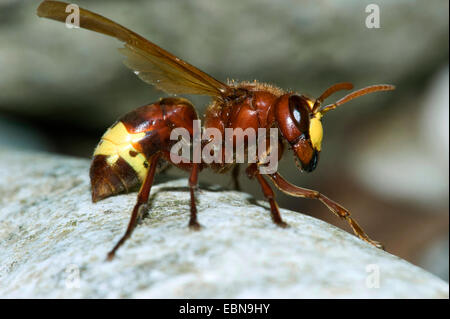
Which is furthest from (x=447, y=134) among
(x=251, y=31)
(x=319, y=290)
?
(x=319, y=290)

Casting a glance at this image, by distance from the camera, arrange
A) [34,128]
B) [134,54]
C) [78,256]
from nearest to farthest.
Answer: [78,256] → [134,54] → [34,128]

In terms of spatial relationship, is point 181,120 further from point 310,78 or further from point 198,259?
point 310,78

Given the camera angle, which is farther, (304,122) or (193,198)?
(304,122)

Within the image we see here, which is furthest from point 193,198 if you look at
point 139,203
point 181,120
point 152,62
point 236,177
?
point 236,177

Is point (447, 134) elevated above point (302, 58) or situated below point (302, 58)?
below

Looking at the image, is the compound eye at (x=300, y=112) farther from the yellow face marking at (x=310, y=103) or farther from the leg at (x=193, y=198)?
the leg at (x=193, y=198)

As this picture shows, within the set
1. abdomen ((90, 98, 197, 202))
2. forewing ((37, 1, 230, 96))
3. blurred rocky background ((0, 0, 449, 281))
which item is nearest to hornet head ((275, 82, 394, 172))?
forewing ((37, 1, 230, 96))
